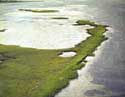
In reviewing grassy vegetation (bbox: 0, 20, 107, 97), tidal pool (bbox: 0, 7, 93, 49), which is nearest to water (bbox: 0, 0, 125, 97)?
grassy vegetation (bbox: 0, 20, 107, 97)

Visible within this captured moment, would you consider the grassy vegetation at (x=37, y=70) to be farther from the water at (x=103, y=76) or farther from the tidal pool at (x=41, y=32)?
the tidal pool at (x=41, y=32)

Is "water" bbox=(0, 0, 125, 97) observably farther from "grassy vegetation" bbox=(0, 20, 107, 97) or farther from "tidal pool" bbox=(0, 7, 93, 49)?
"tidal pool" bbox=(0, 7, 93, 49)

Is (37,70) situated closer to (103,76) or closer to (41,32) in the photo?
(103,76)

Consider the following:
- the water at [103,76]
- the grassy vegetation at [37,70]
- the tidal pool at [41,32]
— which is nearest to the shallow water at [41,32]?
the tidal pool at [41,32]

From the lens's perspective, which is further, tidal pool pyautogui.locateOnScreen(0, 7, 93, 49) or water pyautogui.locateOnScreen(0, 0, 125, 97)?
tidal pool pyautogui.locateOnScreen(0, 7, 93, 49)

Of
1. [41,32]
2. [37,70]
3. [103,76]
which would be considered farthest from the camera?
[41,32]

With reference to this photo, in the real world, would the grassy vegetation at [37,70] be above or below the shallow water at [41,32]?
above

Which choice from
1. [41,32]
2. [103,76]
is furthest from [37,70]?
[41,32]

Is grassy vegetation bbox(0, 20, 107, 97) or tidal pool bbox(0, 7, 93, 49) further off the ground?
grassy vegetation bbox(0, 20, 107, 97)
